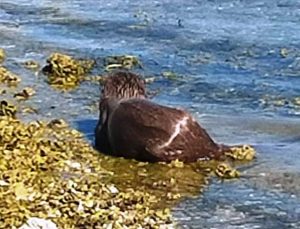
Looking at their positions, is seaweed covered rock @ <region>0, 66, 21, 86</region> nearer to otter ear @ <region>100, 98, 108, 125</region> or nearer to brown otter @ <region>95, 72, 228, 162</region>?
otter ear @ <region>100, 98, 108, 125</region>

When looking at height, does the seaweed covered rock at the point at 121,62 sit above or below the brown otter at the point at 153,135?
below

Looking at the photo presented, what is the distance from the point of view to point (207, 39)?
42.5ft

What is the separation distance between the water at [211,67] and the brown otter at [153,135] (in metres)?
0.39

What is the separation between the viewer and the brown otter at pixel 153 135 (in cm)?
769

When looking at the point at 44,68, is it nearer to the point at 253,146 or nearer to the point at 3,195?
the point at 253,146

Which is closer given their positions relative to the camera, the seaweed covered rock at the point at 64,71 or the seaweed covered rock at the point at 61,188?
the seaweed covered rock at the point at 61,188

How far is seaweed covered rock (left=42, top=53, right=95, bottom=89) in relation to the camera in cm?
1071

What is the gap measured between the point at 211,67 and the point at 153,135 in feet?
12.7

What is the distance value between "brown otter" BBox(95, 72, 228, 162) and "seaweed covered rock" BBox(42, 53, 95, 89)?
105 inches

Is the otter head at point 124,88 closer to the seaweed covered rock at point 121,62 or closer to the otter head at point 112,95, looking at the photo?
the otter head at point 112,95

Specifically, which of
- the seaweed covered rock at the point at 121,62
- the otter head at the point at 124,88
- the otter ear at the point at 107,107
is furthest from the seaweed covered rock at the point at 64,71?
the otter ear at the point at 107,107

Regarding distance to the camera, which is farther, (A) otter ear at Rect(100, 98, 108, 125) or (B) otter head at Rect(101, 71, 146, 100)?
(B) otter head at Rect(101, 71, 146, 100)

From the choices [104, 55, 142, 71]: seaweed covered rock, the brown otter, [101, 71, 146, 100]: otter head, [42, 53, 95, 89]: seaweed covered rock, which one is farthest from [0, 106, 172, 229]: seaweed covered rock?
[104, 55, 142, 71]: seaweed covered rock

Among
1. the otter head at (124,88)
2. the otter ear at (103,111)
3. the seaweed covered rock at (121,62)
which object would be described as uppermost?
the otter head at (124,88)
